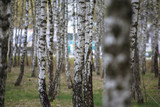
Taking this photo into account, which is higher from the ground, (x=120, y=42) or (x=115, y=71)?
(x=120, y=42)

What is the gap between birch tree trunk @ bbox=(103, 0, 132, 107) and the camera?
1.96m

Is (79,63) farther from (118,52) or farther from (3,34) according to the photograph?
(118,52)

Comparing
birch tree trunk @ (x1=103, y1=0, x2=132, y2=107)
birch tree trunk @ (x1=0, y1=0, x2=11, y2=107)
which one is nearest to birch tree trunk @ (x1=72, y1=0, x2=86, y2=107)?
birch tree trunk @ (x1=0, y1=0, x2=11, y2=107)

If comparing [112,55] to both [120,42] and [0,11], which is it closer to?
[120,42]

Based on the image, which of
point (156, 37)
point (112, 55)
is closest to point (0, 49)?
point (112, 55)

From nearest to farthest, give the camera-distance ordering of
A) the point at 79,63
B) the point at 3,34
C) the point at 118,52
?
the point at 118,52 → the point at 3,34 → the point at 79,63

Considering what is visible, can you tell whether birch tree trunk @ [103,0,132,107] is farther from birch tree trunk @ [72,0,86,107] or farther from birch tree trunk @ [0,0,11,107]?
birch tree trunk @ [72,0,86,107]

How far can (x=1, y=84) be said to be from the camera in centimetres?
525

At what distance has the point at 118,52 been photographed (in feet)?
6.45

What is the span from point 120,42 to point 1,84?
4044 mm

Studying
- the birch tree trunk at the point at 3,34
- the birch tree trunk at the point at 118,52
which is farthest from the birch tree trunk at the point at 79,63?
the birch tree trunk at the point at 118,52

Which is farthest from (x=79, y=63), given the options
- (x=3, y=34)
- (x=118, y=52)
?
(x=118, y=52)

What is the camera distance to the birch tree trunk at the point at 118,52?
1959 millimetres

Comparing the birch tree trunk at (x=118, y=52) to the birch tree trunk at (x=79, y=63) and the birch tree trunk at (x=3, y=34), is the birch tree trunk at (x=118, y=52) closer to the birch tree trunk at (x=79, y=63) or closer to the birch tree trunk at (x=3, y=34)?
the birch tree trunk at (x=3, y=34)
